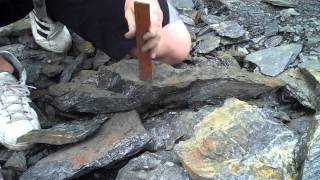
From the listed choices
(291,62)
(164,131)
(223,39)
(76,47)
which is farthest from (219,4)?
(164,131)

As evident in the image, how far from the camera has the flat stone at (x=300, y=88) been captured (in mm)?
2162

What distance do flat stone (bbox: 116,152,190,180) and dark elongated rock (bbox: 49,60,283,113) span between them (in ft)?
1.01

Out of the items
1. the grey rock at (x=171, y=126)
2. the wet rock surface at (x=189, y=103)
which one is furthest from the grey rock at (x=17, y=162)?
the grey rock at (x=171, y=126)

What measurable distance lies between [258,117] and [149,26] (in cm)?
57

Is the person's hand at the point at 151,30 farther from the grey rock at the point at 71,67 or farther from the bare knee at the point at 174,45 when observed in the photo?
the grey rock at the point at 71,67

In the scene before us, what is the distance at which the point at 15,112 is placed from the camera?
2207 mm

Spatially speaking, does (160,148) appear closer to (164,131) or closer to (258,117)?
(164,131)

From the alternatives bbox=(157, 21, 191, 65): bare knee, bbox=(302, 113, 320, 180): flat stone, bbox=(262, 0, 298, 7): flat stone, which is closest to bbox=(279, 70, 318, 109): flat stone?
bbox=(302, 113, 320, 180): flat stone

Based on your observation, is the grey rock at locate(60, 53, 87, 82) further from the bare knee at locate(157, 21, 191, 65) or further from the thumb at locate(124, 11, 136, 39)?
the thumb at locate(124, 11, 136, 39)

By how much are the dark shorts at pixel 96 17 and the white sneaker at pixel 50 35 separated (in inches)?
7.5

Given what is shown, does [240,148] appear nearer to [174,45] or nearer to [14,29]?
[174,45]

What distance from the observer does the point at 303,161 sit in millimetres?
1717

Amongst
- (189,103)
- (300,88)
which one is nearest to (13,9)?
(189,103)

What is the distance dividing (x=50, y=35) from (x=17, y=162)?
91 cm
